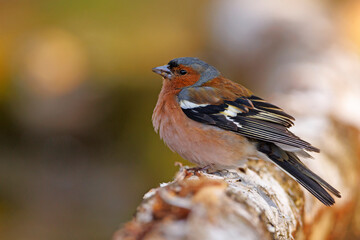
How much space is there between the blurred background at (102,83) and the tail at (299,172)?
2.51m

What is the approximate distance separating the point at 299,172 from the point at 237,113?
70cm

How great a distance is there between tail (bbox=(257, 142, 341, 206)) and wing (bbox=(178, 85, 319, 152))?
0.39 feet

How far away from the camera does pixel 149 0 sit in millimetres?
11484

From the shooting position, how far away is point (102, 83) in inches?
339

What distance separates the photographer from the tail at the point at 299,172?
3.38 meters

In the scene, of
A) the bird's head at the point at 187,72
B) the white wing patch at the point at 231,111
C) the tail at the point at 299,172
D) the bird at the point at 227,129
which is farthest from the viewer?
the bird's head at the point at 187,72

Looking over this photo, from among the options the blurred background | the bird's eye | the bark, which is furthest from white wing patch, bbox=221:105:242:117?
the blurred background

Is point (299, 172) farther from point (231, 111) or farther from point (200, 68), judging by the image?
point (200, 68)

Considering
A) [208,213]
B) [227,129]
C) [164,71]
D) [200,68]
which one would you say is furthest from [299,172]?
[208,213]

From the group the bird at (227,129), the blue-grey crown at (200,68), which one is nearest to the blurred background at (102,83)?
the blue-grey crown at (200,68)

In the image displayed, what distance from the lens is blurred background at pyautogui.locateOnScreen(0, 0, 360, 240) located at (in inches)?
284

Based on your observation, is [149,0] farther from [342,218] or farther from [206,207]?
[206,207]

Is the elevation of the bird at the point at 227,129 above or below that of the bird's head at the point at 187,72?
below

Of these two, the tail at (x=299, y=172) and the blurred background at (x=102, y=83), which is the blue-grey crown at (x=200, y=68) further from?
the blurred background at (x=102, y=83)
